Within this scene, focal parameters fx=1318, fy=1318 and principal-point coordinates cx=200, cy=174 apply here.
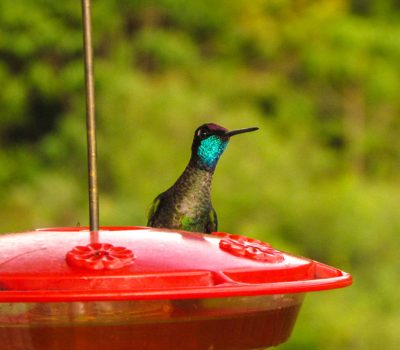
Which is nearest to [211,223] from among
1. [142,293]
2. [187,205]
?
[187,205]

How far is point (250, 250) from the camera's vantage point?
183cm

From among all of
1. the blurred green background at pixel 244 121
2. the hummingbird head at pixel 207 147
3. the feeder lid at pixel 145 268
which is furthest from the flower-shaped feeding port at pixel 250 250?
the blurred green background at pixel 244 121

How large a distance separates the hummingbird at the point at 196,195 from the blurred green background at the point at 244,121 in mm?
13877

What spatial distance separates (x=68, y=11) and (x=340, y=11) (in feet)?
27.4

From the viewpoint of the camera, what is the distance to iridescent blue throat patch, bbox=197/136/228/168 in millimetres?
2781

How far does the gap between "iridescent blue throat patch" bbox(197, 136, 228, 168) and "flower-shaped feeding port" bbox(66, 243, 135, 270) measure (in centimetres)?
104

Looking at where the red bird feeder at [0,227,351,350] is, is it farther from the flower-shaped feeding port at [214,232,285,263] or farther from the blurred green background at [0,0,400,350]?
the blurred green background at [0,0,400,350]

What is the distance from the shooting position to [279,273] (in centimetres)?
177

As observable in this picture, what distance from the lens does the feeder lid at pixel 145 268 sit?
1.62 metres

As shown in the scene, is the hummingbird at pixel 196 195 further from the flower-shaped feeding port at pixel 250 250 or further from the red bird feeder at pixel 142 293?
the red bird feeder at pixel 142 293

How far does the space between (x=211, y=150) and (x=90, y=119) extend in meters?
0.89

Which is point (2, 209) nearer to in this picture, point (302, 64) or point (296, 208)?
point (296, 208)

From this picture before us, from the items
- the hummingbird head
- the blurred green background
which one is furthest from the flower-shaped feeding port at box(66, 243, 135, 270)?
the blurred green background

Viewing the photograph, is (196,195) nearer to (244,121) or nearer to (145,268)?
(145,268)
